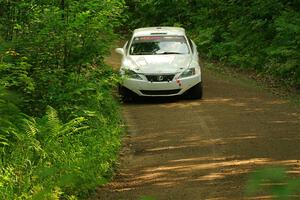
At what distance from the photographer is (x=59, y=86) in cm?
901

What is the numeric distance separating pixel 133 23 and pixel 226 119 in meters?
22.2

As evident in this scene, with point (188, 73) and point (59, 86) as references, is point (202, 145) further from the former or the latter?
point (188, 73)

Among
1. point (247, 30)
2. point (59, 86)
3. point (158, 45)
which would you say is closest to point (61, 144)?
point (59, 86)

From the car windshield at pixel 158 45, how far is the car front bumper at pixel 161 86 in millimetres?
1180

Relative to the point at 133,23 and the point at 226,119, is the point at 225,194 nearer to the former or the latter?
the point at 226,119

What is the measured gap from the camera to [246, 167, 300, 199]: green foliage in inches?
78.1

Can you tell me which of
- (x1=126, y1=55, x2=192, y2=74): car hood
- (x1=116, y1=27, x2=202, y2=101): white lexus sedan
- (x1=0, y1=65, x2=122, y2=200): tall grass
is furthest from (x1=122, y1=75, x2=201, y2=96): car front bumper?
(x1=0, y1=65, x2=122, y2=200): tall grass

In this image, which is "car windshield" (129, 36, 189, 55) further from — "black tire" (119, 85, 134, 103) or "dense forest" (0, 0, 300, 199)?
"dense forest" (0, 0, 300, 199)

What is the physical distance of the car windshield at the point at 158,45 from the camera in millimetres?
14102

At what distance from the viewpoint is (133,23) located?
32.7 meters

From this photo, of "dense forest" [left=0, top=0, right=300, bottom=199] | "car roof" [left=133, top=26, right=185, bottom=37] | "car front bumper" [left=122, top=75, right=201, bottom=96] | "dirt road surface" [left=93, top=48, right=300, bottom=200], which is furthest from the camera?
"car roof" [left=133, top=26, right=185, bottom=37]

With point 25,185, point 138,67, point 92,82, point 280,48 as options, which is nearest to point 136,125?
point 92,82

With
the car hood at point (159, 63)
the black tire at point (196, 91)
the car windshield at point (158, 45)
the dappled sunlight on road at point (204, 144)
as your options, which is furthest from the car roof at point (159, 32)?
the black tire at point (196, 91)

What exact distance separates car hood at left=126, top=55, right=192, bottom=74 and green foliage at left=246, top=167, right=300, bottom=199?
1107 cm
